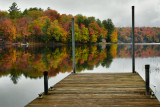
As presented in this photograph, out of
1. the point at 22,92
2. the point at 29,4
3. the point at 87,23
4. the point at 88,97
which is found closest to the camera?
the point at 88,97

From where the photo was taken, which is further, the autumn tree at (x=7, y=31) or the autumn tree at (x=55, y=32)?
the autumn tree at (x=55, y=32)

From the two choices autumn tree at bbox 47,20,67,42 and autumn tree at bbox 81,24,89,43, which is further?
autumn tree at bbox 81,24,89,43

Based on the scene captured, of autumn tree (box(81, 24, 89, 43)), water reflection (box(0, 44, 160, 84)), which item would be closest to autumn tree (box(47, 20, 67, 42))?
autumn tree (box(81, 24, 89, 43))

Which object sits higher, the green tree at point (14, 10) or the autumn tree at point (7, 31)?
the green tree at point (14, 10)

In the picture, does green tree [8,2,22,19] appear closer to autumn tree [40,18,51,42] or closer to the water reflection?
autumn tree [40,18,51,42]

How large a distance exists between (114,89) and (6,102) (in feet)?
14.7

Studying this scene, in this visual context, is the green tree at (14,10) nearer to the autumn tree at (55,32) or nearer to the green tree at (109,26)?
the autumn tree at (55,32)

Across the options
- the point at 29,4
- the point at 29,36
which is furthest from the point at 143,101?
the point at 29,4

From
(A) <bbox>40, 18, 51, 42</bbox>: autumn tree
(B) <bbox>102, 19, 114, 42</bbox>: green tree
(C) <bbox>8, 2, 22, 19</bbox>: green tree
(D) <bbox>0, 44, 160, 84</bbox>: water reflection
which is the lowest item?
(D) <bbox>0, 44, 160, 84</bbox>: water reflection

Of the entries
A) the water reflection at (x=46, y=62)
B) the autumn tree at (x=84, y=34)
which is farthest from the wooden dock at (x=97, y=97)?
the autumn tree at (x=84, y=34)

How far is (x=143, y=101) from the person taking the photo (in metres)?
4.16

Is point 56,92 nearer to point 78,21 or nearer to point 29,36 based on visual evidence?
point 29,36

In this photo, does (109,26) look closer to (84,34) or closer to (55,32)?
(84,34)

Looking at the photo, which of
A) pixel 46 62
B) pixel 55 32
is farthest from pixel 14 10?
pixel 46 62
